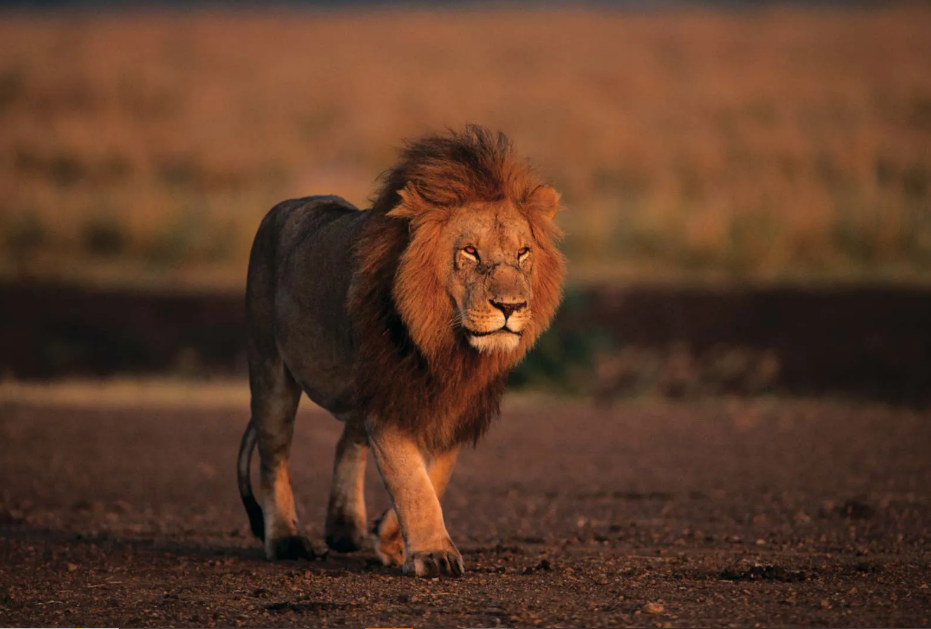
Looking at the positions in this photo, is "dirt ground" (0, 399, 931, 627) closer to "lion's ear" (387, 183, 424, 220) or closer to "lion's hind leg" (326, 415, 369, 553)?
"lion's hind leg" (326, 415, 369, 553)

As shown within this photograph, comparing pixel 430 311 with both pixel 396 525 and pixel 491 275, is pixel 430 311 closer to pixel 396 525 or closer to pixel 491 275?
pixel 491 275

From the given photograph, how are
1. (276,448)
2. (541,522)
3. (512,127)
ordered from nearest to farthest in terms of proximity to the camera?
Answer: (276,448) < (541,522) < (512,127)

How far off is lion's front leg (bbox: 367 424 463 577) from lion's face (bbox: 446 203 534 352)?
20.9 inches

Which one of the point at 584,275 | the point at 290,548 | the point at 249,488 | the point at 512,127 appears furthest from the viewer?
the point at 512,127

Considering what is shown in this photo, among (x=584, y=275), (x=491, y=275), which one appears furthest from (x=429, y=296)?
(x=584, y=275)

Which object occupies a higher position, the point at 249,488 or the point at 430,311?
the point at 430,311

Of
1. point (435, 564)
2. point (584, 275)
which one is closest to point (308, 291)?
point (435, 564)

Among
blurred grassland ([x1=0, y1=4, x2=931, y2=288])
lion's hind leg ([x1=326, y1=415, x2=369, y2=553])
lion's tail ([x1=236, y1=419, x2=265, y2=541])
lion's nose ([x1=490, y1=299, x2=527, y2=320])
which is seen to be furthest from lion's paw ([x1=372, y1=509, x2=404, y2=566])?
blurred grassland ([x1=0, y1=4, x2=931, y2=288])

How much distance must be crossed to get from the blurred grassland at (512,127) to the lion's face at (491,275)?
1655 millimetres

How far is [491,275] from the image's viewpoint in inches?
250

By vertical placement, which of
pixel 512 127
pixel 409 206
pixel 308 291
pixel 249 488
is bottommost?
pixel 249 488

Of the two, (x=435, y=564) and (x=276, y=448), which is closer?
(x=435, y=564)

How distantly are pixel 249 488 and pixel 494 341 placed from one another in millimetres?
1845

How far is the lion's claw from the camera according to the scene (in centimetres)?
634
